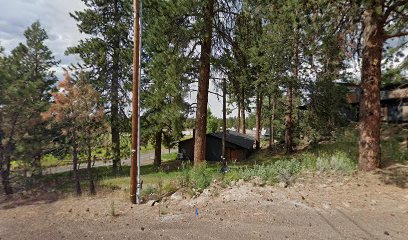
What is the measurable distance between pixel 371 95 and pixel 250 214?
601 cm

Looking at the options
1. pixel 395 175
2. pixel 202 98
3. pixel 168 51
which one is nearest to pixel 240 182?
pixel 395 175

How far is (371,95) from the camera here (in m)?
9.35

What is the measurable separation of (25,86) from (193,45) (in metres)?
7.77

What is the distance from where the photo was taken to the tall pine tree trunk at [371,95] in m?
9.22

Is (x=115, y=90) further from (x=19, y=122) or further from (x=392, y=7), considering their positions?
(x=392, y=7)

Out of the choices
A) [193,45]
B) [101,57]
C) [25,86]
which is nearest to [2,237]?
[25,86]

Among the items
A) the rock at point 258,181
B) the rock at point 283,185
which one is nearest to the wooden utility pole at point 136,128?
the rock at point 258,181

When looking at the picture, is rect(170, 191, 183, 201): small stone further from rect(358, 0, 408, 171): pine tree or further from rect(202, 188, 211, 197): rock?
rect(358, 0, 408, 171): pine tree

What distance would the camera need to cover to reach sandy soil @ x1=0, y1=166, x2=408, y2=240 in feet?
20.0

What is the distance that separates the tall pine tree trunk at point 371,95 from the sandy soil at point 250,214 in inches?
25.1

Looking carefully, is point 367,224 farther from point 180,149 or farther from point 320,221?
point 180,149

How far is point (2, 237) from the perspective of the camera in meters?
6.84

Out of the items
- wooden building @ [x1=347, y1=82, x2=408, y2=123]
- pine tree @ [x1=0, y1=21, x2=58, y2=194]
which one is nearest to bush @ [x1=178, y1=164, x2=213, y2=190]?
pine tree @ [x1=0, y1=21, x2=58, y2=194]

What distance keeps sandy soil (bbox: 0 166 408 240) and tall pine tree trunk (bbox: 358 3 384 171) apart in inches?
25.1
